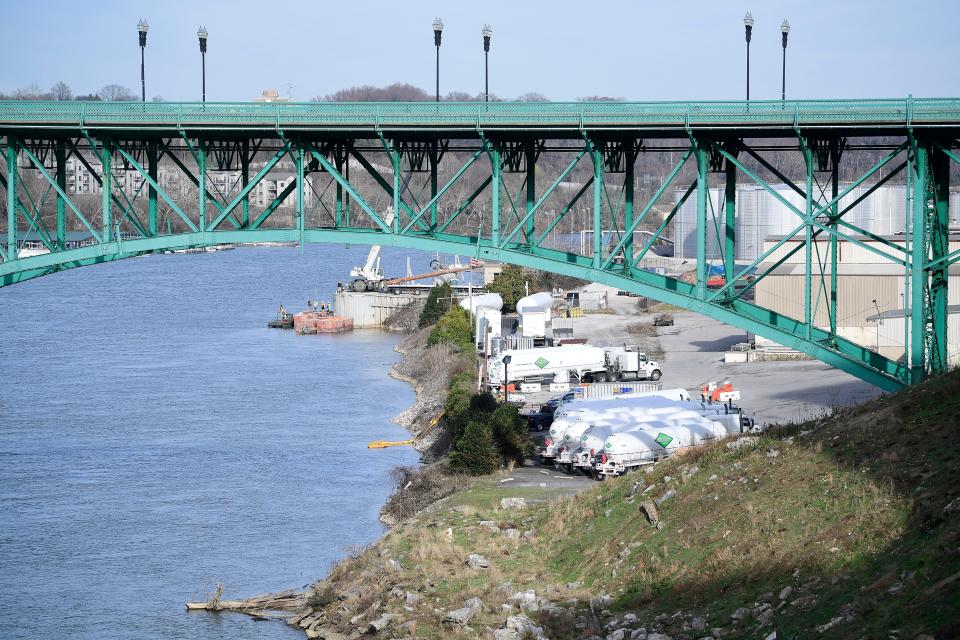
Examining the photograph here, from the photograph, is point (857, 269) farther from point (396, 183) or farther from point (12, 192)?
point (12, 192)

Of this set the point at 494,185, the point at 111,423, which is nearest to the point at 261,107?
the point at 494,185

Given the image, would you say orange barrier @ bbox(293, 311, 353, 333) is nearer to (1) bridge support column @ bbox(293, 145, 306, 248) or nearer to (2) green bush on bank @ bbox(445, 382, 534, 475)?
(2) green bush on bank @ bbox(445, 382, 534, 475)

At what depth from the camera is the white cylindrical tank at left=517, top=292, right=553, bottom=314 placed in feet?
252

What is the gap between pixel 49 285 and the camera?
437 feet

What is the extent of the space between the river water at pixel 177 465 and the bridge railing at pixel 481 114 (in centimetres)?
1183

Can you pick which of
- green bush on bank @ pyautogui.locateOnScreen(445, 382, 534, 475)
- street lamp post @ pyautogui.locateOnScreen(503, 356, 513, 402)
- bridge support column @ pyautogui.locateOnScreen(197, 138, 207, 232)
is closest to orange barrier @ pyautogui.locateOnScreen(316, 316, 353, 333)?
street lamp post @ pyautogui.locateOnScreen(503, 356, 513, 402)

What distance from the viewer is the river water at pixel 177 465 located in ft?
116

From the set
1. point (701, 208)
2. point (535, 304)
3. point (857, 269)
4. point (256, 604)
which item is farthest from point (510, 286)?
point (256, 604)

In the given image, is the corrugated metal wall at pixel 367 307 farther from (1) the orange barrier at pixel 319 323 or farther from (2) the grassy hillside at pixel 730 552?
(2) the grassy hillside at pixel 730 552

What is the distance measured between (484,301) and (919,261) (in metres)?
50.0

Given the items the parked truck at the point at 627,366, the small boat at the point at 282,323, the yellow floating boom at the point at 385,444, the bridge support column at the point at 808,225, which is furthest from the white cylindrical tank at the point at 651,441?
the small boat at the point at 282,323

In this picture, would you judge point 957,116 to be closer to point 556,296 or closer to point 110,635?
point 110,635

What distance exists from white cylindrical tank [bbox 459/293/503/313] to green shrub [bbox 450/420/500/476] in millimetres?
35791

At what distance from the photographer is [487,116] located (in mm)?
33406
